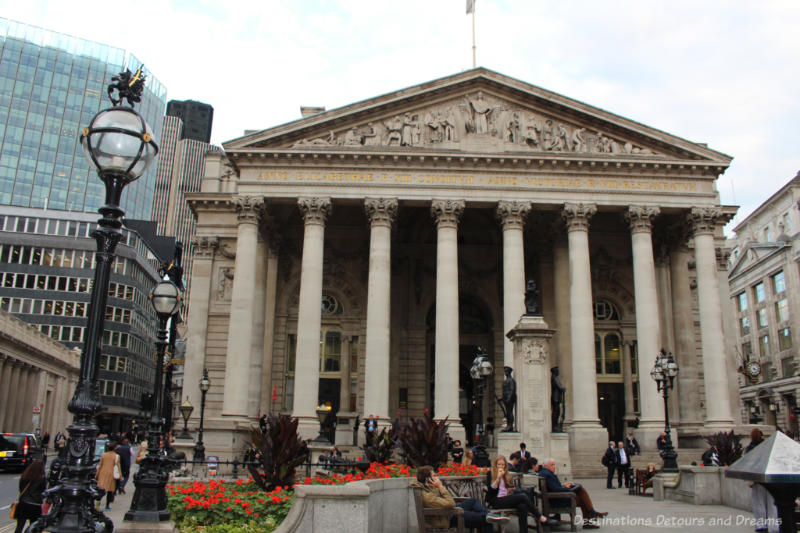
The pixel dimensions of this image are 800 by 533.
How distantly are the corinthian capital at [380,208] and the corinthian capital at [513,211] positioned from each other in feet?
18.8

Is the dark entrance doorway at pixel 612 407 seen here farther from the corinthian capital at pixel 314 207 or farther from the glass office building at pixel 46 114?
the glass office building at pixel 46 114

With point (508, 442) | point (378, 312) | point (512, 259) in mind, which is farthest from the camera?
point (512, 259)

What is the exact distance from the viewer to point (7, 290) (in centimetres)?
7512

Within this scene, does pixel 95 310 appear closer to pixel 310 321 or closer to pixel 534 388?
pixel 534 388

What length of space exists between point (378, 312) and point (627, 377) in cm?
1716

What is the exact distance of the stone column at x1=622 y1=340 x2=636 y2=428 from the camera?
135 feet

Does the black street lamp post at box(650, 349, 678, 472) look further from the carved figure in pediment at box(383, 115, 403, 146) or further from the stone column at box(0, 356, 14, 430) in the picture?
the stone column at box(0, 356, 14, 430)

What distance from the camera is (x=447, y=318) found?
34594 millimetres

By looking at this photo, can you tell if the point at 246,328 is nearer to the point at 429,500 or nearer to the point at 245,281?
the point at 245,281

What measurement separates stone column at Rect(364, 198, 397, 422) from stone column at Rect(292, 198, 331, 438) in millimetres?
2548

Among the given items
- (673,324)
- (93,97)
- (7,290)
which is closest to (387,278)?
(673,324)

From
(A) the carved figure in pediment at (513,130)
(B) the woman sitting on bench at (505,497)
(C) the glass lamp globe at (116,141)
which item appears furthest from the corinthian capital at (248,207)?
(C) the glass lamp globe at (116,141)

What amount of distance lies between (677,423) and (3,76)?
102712 mm

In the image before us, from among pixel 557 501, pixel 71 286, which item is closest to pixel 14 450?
pixel 557 501
